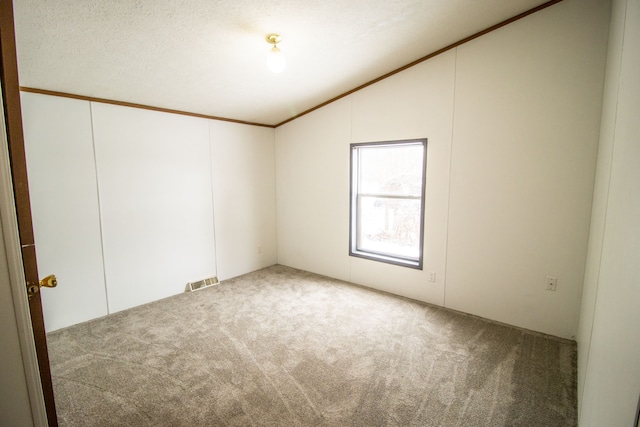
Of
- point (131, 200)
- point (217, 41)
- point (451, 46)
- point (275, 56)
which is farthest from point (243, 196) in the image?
point (451, 46)

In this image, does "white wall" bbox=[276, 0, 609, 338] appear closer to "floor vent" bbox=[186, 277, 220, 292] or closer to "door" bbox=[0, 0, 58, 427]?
"floor vent" bbox=[186, 277, 220, 292]

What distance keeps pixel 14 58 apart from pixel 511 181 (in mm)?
3342

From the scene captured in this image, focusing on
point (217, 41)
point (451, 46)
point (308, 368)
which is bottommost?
point (308, 368)

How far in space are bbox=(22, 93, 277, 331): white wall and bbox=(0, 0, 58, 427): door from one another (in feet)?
7.39

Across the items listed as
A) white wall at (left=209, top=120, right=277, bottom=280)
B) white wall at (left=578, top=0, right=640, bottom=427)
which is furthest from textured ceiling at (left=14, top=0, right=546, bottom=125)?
white wall at (left=578, top=0, right=640, bottom=427)

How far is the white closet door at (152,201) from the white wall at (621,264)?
3.93 metres

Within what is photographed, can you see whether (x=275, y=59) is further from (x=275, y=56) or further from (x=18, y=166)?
(x=18, y=166)

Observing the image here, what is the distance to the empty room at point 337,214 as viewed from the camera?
4.90ft

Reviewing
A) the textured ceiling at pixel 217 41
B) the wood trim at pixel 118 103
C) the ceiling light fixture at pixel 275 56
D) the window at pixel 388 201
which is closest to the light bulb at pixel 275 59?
the ceiling light fixture at pixel 275 56

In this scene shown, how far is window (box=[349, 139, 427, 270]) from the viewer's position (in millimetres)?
3400

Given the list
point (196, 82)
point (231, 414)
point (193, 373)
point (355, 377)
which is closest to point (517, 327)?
point (355, 377)

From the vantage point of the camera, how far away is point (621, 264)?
3.77ft

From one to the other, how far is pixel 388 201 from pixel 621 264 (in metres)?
2.56

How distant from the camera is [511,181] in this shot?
268cm
